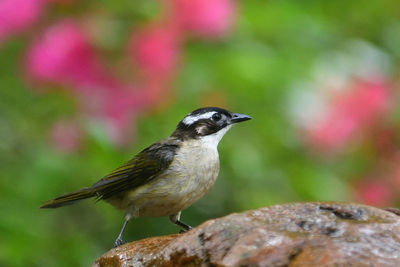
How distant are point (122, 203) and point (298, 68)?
65.5 inches

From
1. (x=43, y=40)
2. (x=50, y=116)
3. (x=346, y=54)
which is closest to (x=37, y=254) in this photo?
(x=50, y=116)

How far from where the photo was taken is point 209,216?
6312 mm

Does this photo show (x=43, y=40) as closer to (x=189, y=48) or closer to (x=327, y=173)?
(x=189, y=48)

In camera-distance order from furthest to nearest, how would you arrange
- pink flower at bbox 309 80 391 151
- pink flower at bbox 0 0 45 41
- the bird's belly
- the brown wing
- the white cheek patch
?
pink flower at bbox 309 80 391 151
the white cheek patch
pink flower at bbox 0 0 45 41
the brown wing
the bird's belly

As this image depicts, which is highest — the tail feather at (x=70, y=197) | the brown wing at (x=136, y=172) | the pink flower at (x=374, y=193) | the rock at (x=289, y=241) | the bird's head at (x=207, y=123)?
the bird's head at (x=207, y=123)

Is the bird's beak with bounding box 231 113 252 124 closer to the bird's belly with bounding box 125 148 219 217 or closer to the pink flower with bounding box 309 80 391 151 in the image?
the bird's belly with bounding box 125 148 219 217

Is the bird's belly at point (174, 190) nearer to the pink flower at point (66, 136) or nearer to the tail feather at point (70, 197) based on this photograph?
the tail feather at point (70, 197)

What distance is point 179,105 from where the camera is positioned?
590 cm

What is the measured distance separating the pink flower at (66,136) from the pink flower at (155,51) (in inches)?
22.9

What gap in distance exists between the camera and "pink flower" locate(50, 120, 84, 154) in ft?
17.3

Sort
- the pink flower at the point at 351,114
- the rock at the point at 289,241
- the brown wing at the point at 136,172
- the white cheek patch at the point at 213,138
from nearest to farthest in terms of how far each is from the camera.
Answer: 1. the rock at the point at 289,241
2. the brown wing at the point at 136,172
3. the white cheek patch at the point at 213,138
4. the pink flower at the point at 351,114

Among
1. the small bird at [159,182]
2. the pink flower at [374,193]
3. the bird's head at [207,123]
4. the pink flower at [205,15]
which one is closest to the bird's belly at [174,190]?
the small bird at [159,182]

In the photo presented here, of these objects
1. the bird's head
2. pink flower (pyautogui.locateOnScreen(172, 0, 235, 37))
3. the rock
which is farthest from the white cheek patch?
the rock

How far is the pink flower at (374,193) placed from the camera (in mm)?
5852
